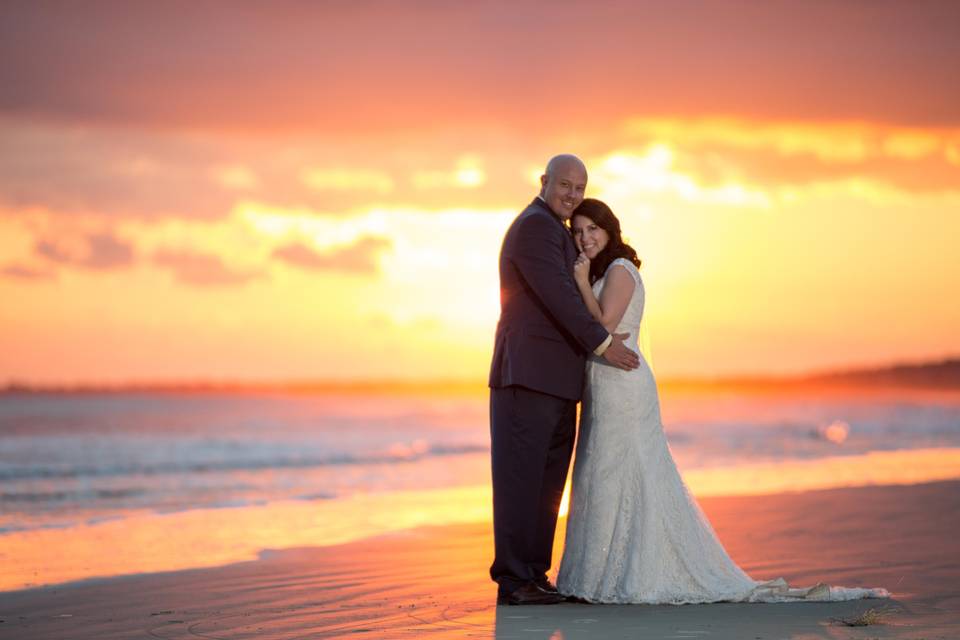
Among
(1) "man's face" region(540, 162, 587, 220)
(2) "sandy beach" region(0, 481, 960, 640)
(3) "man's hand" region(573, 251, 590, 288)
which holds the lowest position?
(2) "sandy beach" region(0, 481, 960, 640)

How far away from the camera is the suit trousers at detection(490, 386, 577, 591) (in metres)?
5.80

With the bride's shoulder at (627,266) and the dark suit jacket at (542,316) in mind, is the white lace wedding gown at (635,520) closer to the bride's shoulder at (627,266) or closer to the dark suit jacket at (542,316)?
the bride's shoulder at (627,266)

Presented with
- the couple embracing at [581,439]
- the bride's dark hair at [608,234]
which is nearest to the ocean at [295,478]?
the couple embracing at [581,439]

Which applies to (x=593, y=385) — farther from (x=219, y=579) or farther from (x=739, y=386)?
(x=739, y=386)

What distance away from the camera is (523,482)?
19.1 ft

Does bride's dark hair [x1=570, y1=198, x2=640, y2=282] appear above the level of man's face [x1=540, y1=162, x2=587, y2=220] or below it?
below

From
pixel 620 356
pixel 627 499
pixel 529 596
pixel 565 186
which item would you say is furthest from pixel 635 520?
pixel 565 186

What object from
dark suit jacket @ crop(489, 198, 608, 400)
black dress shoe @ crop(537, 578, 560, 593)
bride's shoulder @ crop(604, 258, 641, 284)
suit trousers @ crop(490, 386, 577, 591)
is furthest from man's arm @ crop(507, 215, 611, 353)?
black dress shoe @ crop(537, 578, 560, 593)

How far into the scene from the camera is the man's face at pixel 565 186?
588 centimetres

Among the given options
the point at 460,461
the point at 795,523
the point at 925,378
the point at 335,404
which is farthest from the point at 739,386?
the point at 795,523

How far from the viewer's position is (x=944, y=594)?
231 inches

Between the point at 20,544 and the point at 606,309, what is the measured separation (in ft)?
18.2

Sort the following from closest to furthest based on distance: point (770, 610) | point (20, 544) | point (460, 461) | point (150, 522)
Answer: point (770, 610) < point (20, 544) < point (150, 522) < point (460, 461)

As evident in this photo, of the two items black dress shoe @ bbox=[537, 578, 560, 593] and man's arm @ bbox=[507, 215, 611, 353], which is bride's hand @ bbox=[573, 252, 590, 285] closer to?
man's arm @ bbox=[507, 215, 611, 353]
